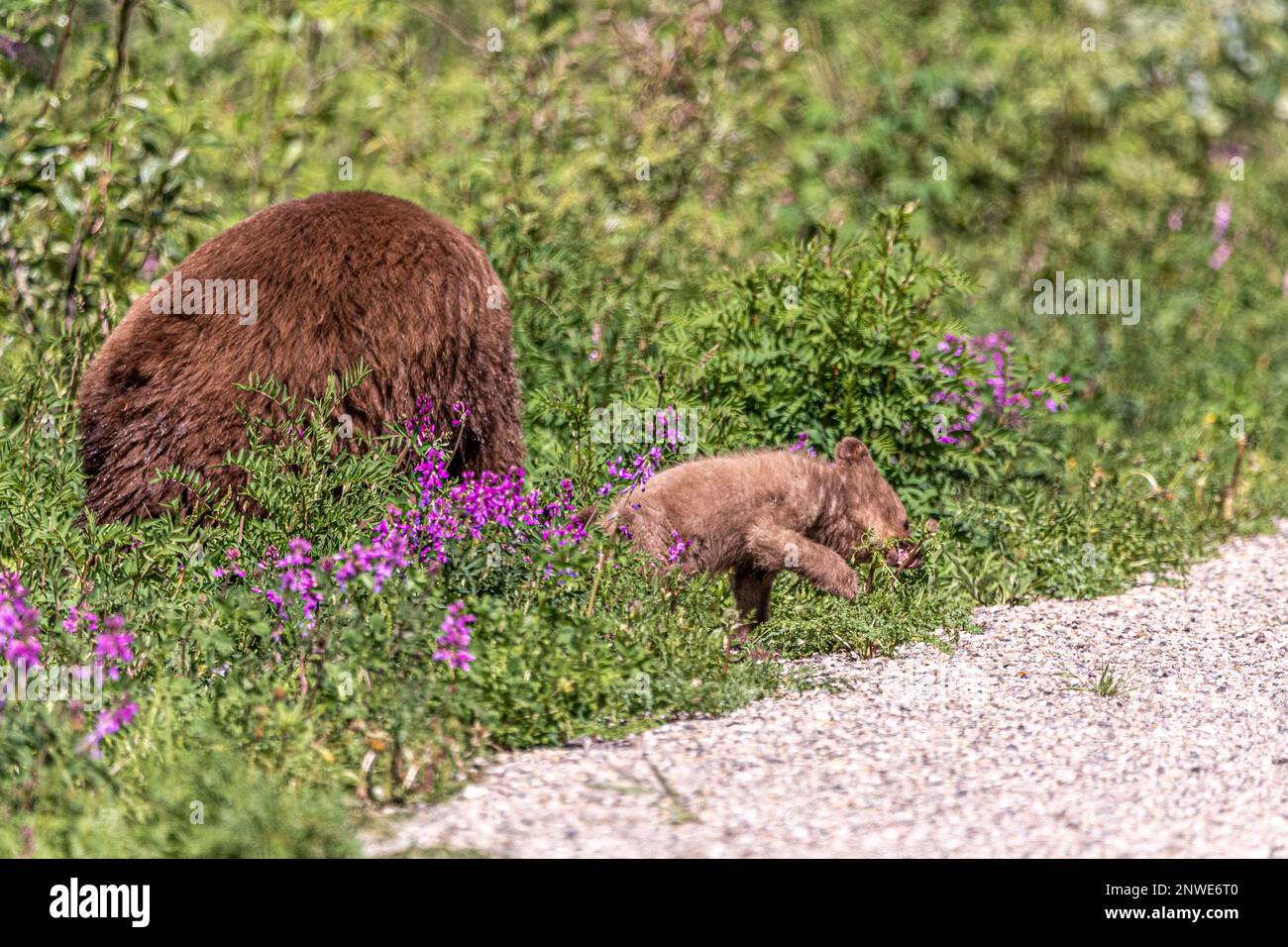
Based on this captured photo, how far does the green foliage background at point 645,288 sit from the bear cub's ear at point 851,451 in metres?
0.54

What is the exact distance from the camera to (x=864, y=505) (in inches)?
237


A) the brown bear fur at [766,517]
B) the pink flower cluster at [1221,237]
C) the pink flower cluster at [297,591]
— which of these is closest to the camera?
the pink flower cluster at [297,591]

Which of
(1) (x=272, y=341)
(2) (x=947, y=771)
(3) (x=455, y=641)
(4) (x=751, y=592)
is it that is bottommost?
(2) (x=947, y=771)

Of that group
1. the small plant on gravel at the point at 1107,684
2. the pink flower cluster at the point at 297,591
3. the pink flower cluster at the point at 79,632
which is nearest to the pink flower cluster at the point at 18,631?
the pink flower cluster at the point at 79,632

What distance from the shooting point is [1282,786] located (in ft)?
14.4

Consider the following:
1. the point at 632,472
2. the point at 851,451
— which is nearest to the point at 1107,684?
the point at 851,451

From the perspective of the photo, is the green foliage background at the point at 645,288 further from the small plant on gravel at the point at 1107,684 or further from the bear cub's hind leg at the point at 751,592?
the small plant on gravel at the point at 1107,684

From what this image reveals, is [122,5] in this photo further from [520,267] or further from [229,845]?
[229,845]

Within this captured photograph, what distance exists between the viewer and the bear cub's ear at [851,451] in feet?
19.7

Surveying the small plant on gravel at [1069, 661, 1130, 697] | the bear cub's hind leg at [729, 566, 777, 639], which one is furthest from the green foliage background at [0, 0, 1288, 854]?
the small plant on gravel at [1069, 661, 1130, 697]

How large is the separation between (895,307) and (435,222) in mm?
1914

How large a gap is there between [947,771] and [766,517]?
158 cm

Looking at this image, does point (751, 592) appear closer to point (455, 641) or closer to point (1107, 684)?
point (1107, 684)
